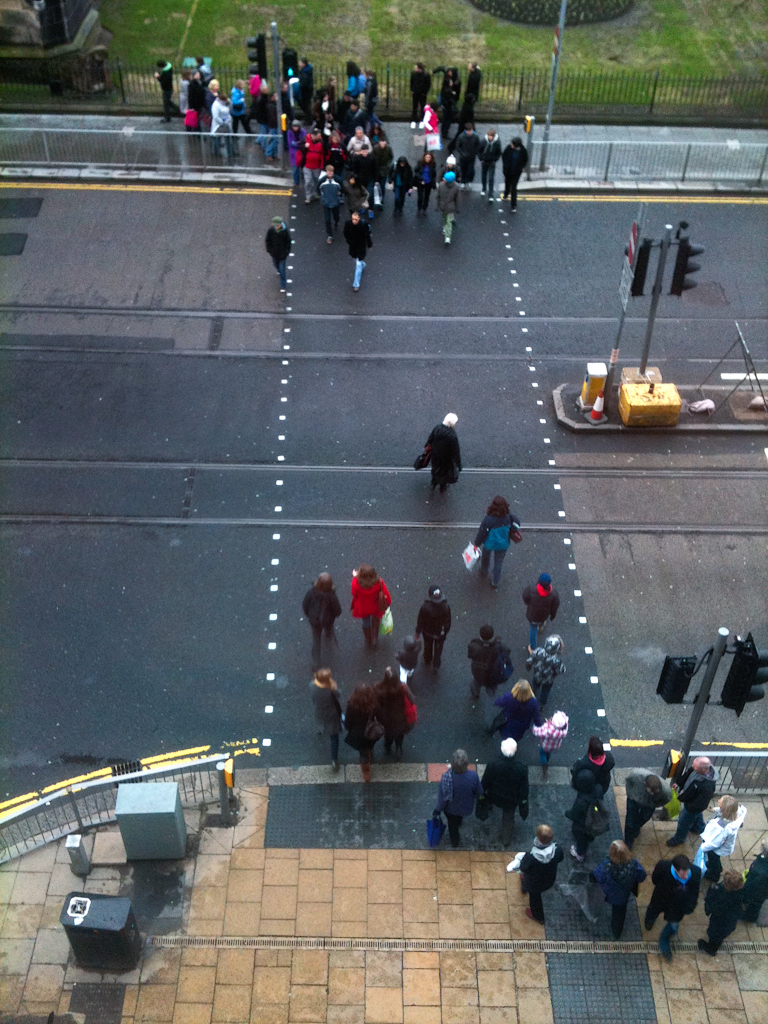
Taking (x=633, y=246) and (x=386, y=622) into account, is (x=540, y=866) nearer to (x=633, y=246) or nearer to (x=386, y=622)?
(x=386, y=622)

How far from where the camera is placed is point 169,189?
819 inches

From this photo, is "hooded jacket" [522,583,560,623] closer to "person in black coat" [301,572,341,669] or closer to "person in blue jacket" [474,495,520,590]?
"person in blue jacket" [474,495,520,590]

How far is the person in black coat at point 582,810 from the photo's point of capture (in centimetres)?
986

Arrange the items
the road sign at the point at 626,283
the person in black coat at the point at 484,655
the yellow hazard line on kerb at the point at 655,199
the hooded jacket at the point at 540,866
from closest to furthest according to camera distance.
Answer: the hooded jacket at the point at 540,866, the person in black coat at the point at 484,655, the road sign at the point at 626,283, the yellow hazard line on kerb at the point at 655,199

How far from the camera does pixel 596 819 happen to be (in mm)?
10031

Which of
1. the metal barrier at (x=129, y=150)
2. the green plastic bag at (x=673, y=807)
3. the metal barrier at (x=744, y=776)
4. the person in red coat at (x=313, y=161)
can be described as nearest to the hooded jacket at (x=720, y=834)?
the green plastic bag at (x=673, y=807)

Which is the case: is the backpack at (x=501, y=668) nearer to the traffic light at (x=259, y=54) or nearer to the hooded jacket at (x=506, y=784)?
the hooded jacket at (x=506, y=784)

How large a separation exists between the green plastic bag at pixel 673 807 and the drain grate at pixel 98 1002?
524cm

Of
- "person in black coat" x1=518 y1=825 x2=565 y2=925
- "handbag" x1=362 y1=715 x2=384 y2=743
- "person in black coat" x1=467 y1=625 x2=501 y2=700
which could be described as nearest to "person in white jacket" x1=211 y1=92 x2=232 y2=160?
"person in black coat" x1=467 y1=625 x2=501 y2=700

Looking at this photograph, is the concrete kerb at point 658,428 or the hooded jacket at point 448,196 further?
the hooded jacket at point 448,196

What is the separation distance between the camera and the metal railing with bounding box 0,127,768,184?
2120cm

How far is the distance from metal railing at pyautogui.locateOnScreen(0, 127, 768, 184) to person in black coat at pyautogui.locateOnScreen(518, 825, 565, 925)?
1532cm

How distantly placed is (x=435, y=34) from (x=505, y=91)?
12.4 feet

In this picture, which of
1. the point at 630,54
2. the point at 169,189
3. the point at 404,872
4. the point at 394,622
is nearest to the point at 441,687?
the point at 394,622
